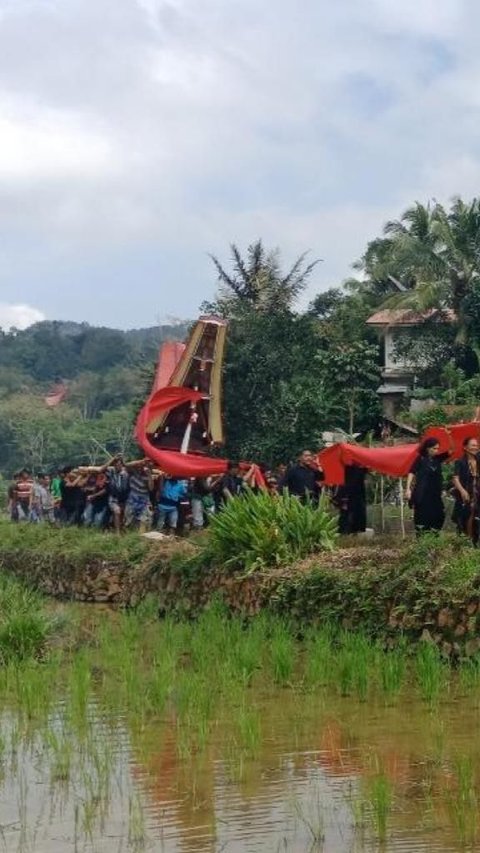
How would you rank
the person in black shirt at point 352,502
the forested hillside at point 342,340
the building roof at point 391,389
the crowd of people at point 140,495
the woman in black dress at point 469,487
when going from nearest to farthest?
the woman in black dress at point 469,487 → the person in black shirt at point 352,502 → the crowd of people at point 140,495 → the forested hillside at point 342,340 → the building roof at point 391,389

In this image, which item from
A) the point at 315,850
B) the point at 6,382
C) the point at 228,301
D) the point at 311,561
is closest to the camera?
the point at 315,850

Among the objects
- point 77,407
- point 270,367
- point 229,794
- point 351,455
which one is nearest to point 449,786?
point 229,794

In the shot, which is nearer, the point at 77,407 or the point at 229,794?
the point at 229,794

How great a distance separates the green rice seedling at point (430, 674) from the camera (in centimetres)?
809

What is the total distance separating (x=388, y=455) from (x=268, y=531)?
376 cm

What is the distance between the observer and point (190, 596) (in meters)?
12.8

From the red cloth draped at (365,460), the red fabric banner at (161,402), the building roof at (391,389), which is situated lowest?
the red cloth draped at (365,460)

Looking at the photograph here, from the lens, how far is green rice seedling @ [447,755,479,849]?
5.32 meters

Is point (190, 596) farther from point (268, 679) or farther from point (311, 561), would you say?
point (268, 679)

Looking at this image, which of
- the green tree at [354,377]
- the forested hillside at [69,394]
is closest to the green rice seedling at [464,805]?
the forested hillside at [69,394]

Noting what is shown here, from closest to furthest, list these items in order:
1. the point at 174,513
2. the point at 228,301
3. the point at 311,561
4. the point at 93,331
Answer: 1. the point at 311,561
2. the point at 174,513
3. the point at 228,301
4. the point at 93,331

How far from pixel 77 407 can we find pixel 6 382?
1513 centimetres

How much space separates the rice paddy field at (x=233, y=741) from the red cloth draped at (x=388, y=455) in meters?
4.83

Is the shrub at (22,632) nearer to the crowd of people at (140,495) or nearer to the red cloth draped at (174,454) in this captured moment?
the crowd of people at (140,495)
